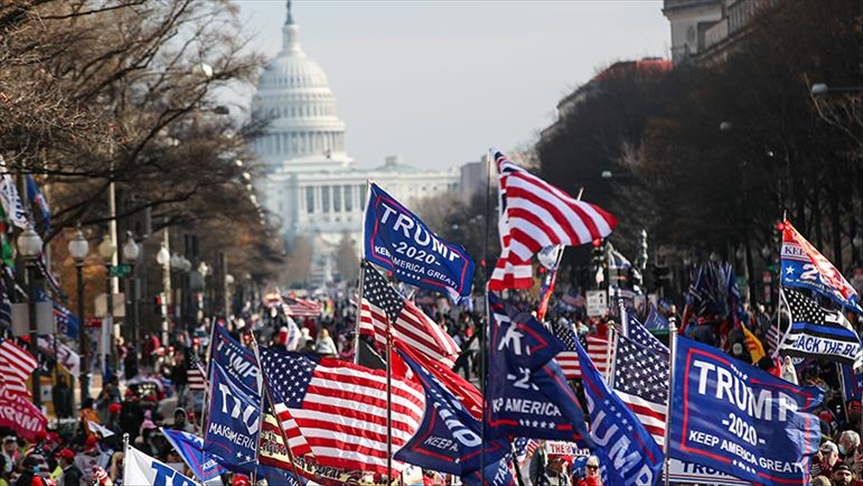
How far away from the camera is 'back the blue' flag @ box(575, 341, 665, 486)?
15.2 metres

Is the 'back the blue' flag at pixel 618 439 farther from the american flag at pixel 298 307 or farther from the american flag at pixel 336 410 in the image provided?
the american flag at pixel 298 307

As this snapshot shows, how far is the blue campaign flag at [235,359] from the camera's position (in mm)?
19984

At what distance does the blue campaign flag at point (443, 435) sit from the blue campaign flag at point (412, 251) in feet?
14.4

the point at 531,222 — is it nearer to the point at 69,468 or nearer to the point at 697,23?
the point at 69,468

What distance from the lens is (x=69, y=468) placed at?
81.8ft

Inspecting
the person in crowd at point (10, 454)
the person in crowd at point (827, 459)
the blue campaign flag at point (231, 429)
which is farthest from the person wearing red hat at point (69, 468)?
the person in crowd at point (827, 459)

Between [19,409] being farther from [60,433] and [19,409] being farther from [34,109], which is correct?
[60,433]

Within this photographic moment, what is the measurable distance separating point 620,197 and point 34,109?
236 ft

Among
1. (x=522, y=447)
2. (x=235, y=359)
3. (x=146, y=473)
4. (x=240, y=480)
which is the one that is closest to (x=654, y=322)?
(x=522, y=447)

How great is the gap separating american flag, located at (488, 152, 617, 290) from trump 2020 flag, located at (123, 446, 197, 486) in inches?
104

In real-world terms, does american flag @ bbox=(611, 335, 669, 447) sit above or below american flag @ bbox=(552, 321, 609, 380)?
above

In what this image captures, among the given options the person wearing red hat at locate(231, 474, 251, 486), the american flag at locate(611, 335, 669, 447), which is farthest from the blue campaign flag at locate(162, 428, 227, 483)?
the american flag at locate(611, 335, 669, 447)

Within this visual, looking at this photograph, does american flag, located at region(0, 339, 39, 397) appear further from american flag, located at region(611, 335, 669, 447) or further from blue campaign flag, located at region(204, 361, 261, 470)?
american flag, located at region(611, 335, 669, 447)

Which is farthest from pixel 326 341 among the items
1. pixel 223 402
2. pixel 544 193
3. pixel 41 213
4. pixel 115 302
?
pixel 544 193
